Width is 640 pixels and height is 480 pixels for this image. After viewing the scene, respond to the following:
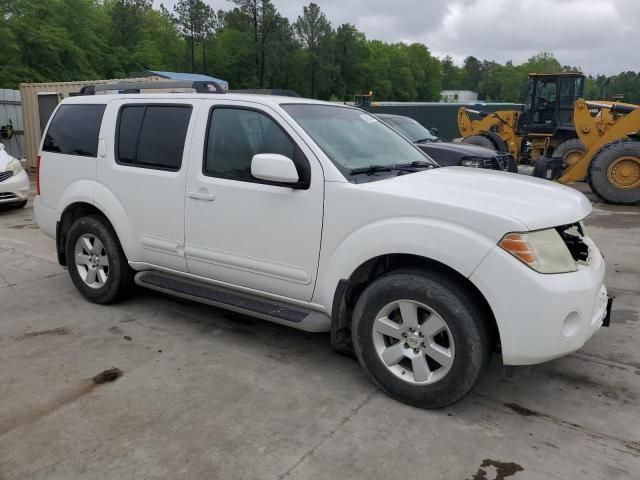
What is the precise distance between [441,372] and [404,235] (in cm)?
82

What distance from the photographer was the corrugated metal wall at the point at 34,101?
1490cm

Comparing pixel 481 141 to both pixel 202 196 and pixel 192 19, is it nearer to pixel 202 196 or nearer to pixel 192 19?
pixel 202 196

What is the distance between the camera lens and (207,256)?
4.12m

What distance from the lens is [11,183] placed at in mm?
9883

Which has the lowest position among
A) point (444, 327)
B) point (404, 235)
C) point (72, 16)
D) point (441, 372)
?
point (441, 372)

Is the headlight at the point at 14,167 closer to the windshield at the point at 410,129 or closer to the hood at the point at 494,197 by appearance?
the windshield at the point at 410,129

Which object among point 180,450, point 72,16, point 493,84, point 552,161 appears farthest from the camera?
point 493,84

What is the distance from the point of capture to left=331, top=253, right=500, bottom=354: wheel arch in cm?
314

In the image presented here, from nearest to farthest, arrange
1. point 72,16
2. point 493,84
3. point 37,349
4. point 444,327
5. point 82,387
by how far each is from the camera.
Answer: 1. point 444,327
2. point 82,387
3. point 37,349
4. point 72,16
5. point 493,84

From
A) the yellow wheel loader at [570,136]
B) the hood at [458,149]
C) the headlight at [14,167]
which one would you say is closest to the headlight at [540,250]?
the hood at [458,149]

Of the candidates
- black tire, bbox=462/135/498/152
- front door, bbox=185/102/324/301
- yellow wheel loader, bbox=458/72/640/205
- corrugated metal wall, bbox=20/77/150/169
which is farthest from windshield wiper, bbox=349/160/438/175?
corrugated metal wall, bbox=20/77/150/169

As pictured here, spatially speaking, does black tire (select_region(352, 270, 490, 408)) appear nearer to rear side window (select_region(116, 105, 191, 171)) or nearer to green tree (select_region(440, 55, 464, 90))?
rear side window (select_region(116, 105, 191, 171))

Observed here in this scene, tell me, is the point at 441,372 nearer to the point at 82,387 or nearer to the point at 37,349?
the point at 82,387

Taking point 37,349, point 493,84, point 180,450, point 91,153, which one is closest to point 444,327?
point 180,450
